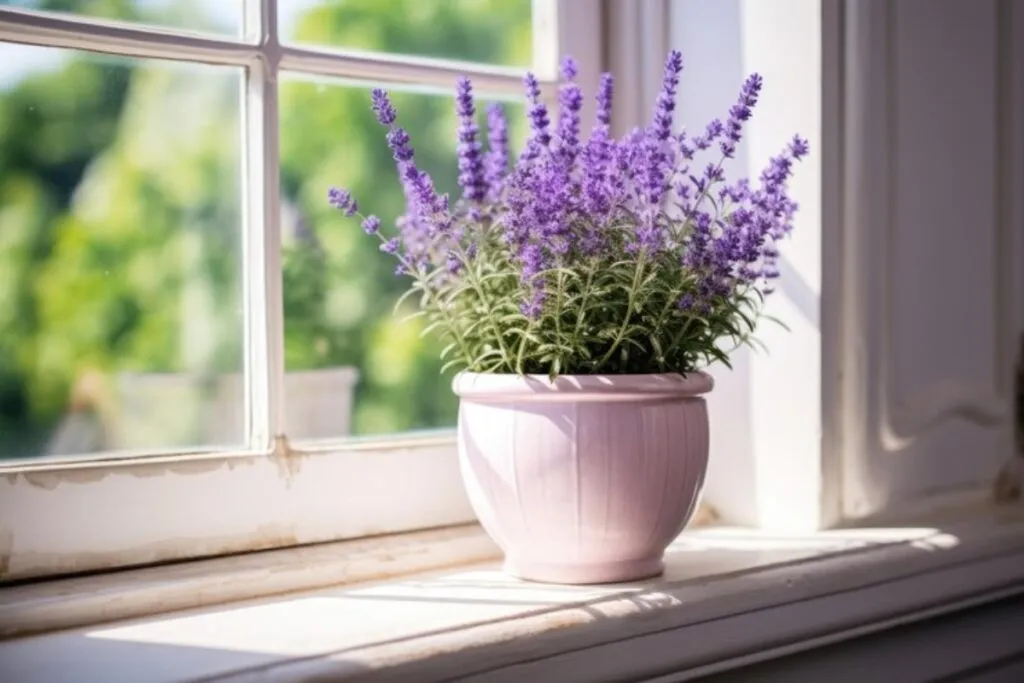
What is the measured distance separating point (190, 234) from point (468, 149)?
0.31m

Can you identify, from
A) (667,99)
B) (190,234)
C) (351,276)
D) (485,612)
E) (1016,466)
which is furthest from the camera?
(1016,466)

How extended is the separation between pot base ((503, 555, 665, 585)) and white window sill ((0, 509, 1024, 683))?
0.01 meters

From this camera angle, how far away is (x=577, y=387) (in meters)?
0.98

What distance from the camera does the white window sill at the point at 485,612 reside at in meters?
0.84

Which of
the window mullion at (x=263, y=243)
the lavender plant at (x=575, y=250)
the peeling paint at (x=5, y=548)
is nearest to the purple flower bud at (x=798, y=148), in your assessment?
the lavender plant at (x=575, y=250)

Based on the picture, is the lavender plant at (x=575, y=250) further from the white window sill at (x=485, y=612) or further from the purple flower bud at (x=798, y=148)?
the white window sill at (x=485, y=612)

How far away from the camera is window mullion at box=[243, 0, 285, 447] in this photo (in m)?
1.13

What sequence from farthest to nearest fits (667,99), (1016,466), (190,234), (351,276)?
(1016,466) → (351,276) → (190,234) → (667,99)

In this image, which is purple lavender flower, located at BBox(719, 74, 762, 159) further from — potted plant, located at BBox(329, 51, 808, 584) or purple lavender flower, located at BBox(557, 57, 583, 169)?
purple lavender flower, located at BBox(557, 57, 583, 169)

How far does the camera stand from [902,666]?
1.25m

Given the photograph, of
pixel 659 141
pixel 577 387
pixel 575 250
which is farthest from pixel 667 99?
pixel 577 387

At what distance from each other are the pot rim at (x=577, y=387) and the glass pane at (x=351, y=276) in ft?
0.91

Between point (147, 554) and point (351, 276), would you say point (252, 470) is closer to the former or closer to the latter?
point (147, 554)

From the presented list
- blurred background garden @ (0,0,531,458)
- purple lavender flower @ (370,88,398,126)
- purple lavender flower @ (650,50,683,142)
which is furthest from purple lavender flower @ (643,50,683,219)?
blurred background garden @ (0,0,531,458)
